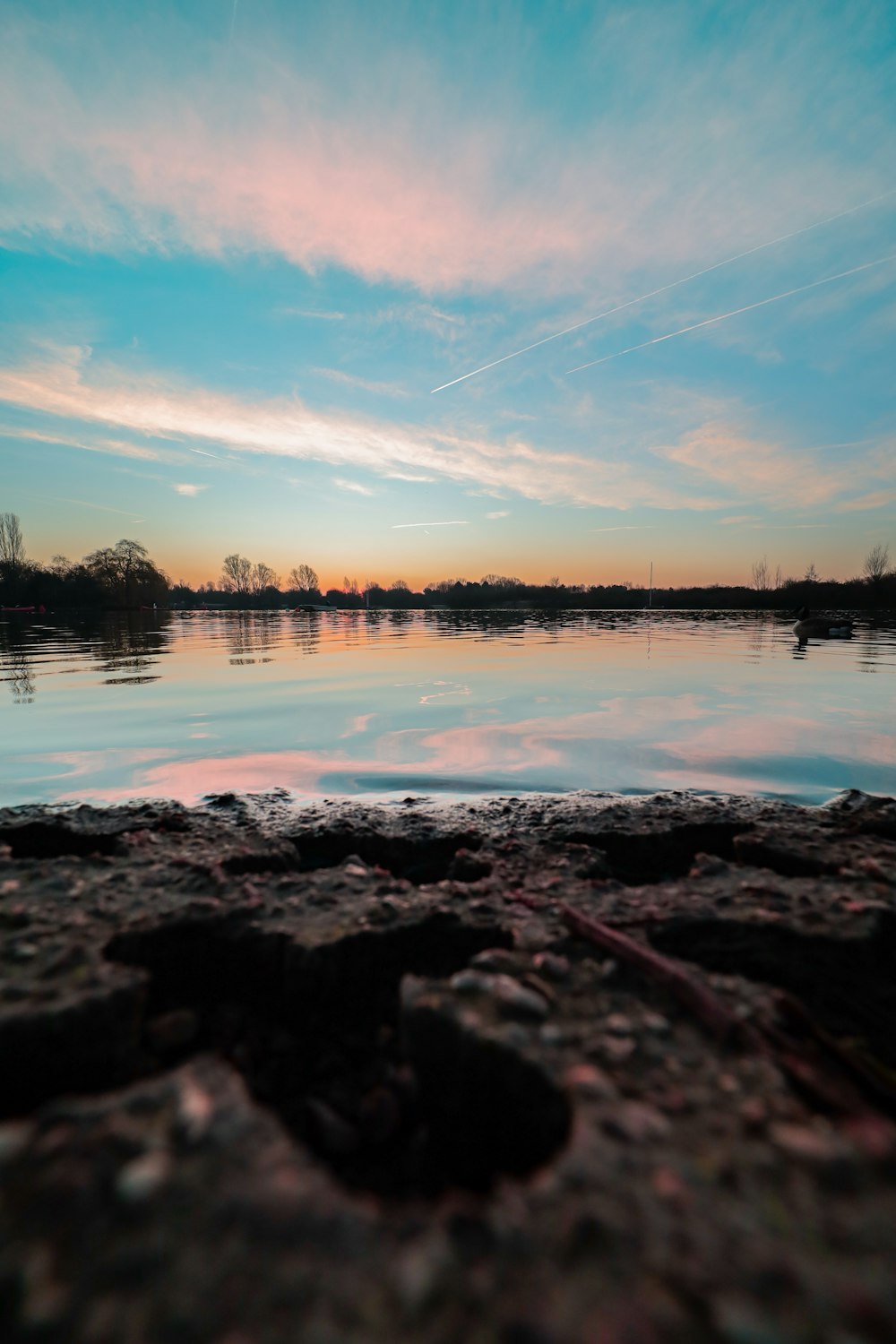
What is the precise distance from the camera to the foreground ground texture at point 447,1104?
1.03m

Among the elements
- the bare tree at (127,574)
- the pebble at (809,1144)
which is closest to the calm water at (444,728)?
the pebble at (809,1144)

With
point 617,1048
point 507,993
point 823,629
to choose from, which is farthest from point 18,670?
point 823,629

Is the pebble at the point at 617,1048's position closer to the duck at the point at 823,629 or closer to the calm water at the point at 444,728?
the calm water at the point at 444,728

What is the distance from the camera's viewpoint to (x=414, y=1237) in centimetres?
115

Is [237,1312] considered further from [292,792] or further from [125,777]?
[125,777]

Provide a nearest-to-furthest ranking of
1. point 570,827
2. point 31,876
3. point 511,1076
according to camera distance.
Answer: point 511,1076 → point 31,876 → point 570,827

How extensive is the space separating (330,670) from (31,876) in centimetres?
1093

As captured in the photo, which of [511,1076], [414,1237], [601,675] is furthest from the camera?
[601,675]

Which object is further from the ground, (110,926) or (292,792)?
(110,926)

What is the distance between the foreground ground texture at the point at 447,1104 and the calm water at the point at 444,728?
2537 mm

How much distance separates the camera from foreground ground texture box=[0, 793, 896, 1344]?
3.36ft

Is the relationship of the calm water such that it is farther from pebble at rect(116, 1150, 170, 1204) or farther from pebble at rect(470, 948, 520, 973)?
pebble at rect(116, 1150, 170, 1204)

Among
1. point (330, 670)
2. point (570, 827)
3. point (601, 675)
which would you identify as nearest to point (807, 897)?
point (570, 827)

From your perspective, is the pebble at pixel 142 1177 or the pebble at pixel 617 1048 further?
the pebble at pixel 617 1048
